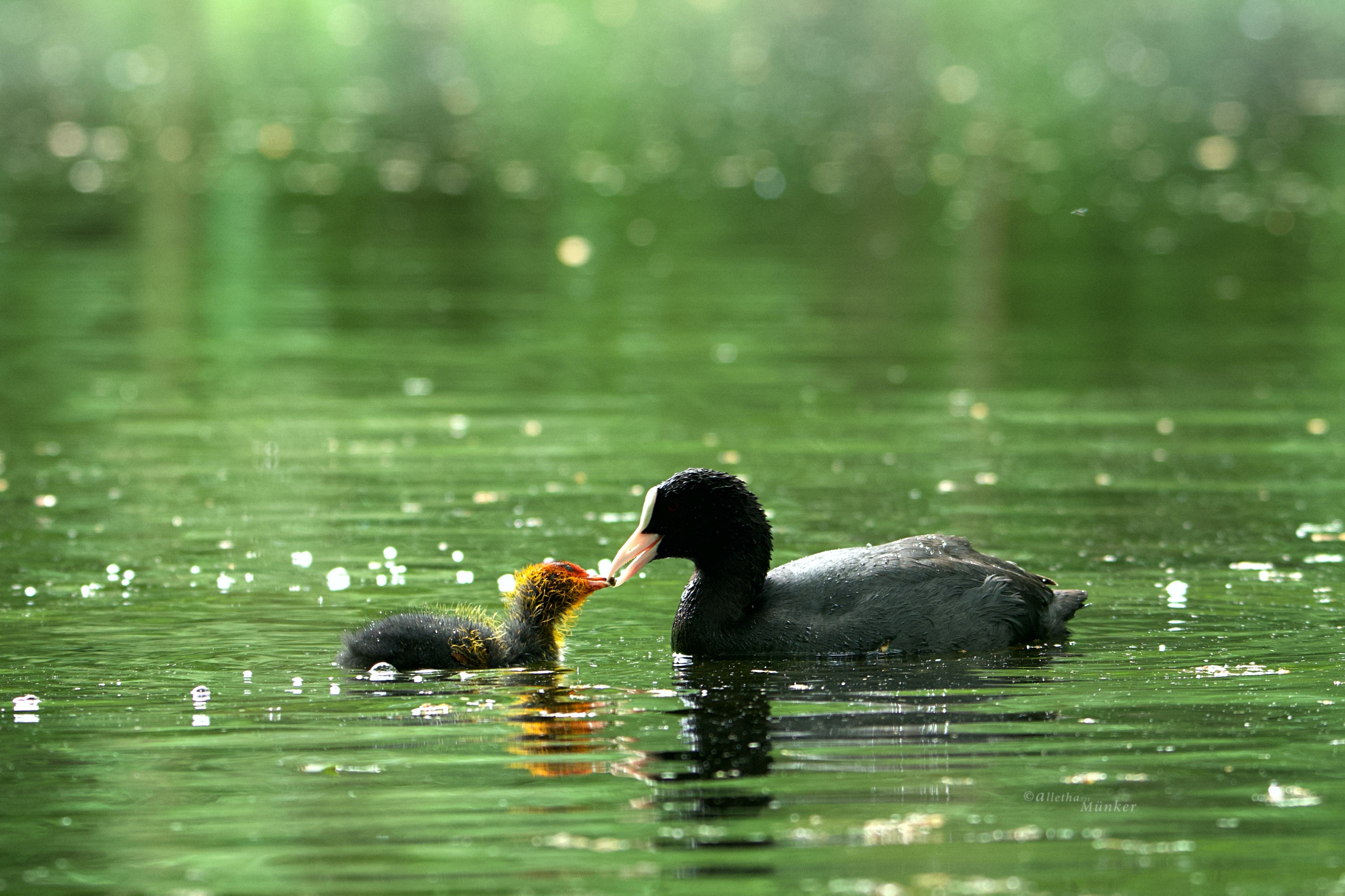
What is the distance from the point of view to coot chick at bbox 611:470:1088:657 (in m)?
9.32

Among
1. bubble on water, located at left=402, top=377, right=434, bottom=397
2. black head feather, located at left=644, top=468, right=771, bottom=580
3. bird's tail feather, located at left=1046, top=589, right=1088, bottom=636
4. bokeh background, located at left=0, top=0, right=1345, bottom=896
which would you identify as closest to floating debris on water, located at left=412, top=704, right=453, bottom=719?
bokeh background, located at left=0, top=0, right=1345, bottom=896

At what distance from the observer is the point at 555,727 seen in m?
8.04

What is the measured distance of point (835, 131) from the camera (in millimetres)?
43281

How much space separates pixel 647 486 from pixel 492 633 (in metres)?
4.15

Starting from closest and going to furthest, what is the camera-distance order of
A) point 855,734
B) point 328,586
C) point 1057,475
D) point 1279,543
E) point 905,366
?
point 855,734 → point 328,586 → point 1279,543 → point 1057,475 → point 905,366

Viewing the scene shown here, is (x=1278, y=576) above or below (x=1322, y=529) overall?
below

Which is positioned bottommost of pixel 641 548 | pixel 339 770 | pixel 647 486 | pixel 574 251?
pixel 339 770

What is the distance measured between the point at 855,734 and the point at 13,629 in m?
4.46

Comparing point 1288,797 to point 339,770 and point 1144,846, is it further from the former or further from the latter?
point 339,770

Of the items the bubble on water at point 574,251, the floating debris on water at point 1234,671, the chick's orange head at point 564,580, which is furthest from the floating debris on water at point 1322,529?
the bubble on water at point 574,251

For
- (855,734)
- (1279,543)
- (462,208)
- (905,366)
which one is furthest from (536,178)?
(855,734)

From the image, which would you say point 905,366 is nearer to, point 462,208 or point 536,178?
point 462,208

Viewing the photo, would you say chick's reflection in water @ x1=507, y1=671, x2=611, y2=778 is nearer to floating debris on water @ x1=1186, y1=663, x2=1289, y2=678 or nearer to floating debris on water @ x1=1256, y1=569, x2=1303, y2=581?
floating debris on water @ x1=1186, y1=663, x2=1289, y2=678

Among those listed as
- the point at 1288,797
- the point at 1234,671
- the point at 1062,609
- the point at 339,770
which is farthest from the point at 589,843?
the point at 1062,609
